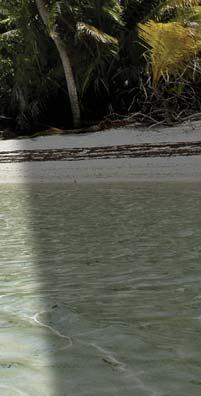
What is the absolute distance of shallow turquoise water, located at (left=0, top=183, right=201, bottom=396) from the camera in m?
1.88

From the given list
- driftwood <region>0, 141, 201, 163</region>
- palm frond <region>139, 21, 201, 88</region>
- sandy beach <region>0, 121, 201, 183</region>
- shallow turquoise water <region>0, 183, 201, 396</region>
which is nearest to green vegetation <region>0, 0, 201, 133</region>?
palm frond <region>139, 21, 201, 88</region>

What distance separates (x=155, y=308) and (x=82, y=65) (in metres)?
15.3

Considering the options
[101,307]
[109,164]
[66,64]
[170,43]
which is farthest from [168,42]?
[101,307]

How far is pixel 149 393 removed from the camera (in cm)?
174

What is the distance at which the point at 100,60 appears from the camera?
16859 millimetres

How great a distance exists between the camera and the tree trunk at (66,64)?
1673 cm

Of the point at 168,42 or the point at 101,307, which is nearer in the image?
the point at 101,307

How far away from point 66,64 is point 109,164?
18.2 ft

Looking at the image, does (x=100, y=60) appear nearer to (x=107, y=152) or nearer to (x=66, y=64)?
(x=66, y=64)

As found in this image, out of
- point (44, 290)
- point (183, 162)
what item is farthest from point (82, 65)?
point (44, 290)

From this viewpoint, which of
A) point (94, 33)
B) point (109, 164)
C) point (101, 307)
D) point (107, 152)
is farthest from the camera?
point (94, 33)

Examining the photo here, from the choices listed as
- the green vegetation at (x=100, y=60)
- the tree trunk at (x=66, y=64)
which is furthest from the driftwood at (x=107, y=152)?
the tree trunk at (x=66, y=64)

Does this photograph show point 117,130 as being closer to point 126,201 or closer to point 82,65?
point 82,65

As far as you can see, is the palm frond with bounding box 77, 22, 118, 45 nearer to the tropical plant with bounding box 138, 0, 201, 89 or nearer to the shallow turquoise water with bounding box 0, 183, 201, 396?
the tropical plant with bounding box 138, 0, 201, 89
